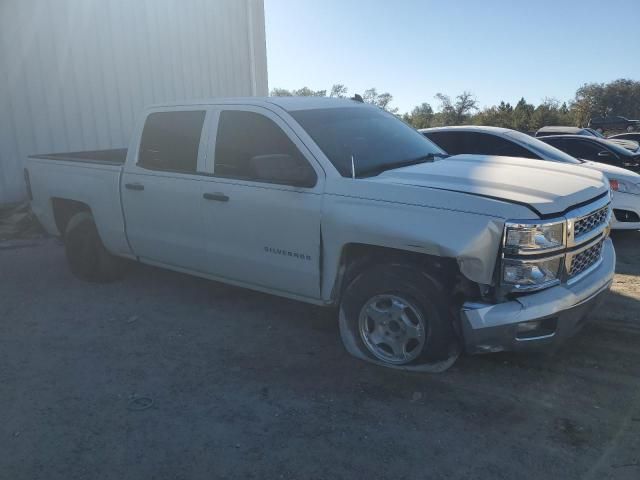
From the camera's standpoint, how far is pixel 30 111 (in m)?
9.77

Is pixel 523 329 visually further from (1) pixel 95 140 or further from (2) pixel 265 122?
(1) pixel 95 140

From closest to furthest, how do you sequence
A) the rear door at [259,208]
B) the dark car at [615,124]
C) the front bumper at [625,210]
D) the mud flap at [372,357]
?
the mud flap at [372,357], the rear door at [259,208], the front bumper at [625,210], the dark car at [615,124]

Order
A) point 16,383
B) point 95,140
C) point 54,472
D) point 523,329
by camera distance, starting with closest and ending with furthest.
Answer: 1. point 54,472
2. point 523,329
3. point 16,383
4. point 95,140

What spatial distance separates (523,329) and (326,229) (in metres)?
1.43

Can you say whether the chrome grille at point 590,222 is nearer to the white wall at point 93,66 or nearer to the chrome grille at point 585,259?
the chrome grille at point 585,259

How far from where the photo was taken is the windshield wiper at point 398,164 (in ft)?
13.3

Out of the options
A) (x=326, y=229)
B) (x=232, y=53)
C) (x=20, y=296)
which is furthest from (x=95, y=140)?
(x=326, y=229)

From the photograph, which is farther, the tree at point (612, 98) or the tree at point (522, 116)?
the tree at point (612, 98)

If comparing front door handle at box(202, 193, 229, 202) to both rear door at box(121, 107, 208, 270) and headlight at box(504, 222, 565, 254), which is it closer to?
rear door at box(121, 107, 208, 270)

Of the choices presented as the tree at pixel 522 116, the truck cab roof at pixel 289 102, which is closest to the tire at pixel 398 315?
the truck cab roof at pixel 289 102

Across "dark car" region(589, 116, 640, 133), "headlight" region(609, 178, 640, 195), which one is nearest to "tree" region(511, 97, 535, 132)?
"dark car" region(589, 116, 640, 133)

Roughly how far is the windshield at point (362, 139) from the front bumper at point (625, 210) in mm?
3425

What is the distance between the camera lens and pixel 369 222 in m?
3.66

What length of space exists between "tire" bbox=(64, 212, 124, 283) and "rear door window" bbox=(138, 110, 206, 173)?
3.91ft
